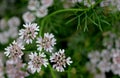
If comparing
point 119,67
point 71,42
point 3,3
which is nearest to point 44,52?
point 119,67

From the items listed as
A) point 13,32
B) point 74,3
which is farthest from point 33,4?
point 13,32

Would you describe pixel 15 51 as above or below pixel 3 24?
below

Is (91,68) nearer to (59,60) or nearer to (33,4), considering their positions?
(33,4)

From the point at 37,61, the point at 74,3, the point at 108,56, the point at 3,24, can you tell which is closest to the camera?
the point at 37,61

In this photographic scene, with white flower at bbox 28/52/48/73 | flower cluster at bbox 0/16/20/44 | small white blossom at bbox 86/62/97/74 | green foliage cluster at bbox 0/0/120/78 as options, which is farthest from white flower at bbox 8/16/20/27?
white flower at bbox 28/52/48/73

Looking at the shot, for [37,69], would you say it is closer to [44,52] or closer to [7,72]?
[44,52]

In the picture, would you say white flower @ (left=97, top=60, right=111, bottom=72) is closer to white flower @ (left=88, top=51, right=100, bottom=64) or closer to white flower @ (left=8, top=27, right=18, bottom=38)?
white flower @ (left=88, top=51, right=100, bottom=64)
